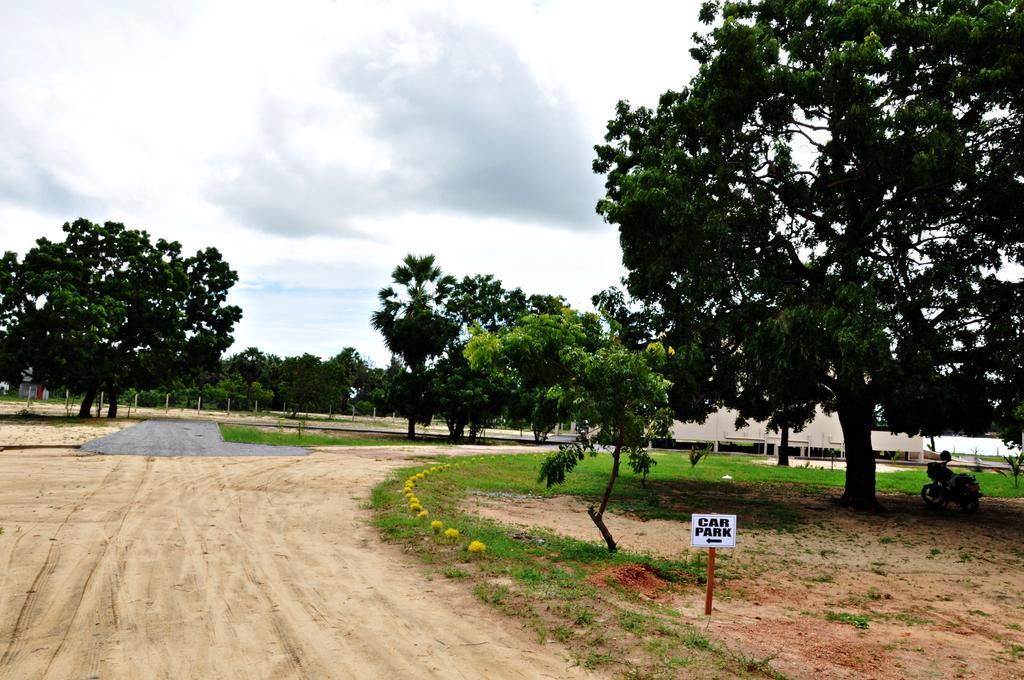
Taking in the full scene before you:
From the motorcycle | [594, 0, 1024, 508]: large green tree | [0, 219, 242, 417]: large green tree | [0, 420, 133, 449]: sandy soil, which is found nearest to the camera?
[594, 0, 1024, 508]: large green tree

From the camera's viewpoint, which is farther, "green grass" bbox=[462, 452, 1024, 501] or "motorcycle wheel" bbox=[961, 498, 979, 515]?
"green grass" bbox=[462, 452, 1024, 501]

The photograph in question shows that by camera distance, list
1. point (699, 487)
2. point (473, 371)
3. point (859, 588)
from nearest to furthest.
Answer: point (859, 588) → point (699, 487) → point (473, 371)

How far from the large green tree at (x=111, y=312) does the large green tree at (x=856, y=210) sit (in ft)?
102

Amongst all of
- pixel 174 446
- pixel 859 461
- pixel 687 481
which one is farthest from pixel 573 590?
pixel 174 446

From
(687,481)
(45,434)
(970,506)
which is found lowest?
(45,434)

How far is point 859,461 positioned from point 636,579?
1061 centimetres

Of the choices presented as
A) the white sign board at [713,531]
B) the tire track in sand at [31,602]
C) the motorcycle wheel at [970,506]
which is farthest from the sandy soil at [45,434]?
the motorcycle wheel at [970,506]

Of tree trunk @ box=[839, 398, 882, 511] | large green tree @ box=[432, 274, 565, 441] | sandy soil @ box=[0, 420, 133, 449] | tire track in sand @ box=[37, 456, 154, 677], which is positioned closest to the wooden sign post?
tire track in sand @ box=[37, 456, 154, 677]

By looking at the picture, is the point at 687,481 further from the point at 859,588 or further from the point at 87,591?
the point at 87,591

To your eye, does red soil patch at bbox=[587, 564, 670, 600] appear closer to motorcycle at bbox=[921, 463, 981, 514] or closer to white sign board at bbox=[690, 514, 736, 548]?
Answer: white sign board at bbox=[690, 514, 736, 548]

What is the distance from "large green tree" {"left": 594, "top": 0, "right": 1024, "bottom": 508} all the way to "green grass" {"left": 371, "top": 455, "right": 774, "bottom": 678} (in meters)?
6.13

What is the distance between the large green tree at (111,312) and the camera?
1298 inches

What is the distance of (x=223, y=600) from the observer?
231 inches

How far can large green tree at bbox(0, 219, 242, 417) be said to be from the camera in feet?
108
